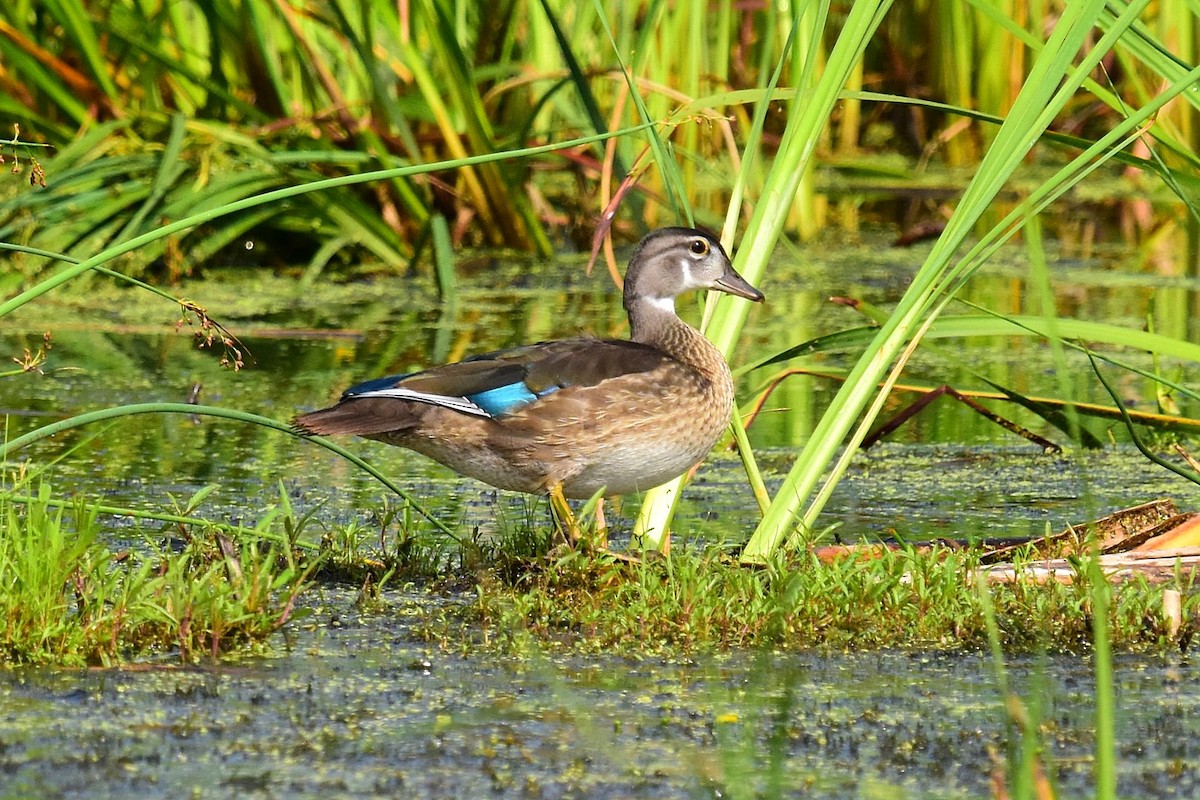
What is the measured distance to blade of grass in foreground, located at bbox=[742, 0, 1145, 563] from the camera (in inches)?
144

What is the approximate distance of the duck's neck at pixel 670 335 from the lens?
182 inches

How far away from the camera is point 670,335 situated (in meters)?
4.89

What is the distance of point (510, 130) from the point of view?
9328 millimetres

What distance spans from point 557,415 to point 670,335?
2.07ft

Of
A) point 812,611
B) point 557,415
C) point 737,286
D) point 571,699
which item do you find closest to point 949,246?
point 812,611

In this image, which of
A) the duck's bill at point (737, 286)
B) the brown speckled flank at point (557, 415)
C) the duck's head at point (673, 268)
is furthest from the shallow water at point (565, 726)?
the duck's head at point (673, 268)

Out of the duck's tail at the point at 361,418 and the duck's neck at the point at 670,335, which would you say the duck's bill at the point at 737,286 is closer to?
the duck's neck at the point at 670,335

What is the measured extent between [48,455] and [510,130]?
4189 millimetres

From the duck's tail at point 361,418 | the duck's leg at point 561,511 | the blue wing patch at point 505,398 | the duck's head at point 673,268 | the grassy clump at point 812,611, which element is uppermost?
the duck's head at point 673,268

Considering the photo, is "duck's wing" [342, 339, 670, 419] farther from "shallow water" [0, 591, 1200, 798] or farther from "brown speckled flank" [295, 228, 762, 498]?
"shallow water" [0, 591, 1200, 798]

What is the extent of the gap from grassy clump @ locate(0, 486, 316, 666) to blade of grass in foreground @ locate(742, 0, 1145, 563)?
1118 millimetres

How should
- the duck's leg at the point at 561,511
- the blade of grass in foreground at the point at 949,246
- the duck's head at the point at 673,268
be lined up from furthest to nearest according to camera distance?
the duck's head at the point at 673,268 → the duck's leg at the point at 561,511 → the blade of grass in foreground at the point at 949,246

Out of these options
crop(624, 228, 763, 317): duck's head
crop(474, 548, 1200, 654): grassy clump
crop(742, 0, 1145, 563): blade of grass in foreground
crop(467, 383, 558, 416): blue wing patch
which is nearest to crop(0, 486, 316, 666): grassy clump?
crop(474, 548, 1200, 654): grassy clump

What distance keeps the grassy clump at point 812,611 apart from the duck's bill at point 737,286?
2.87ft
